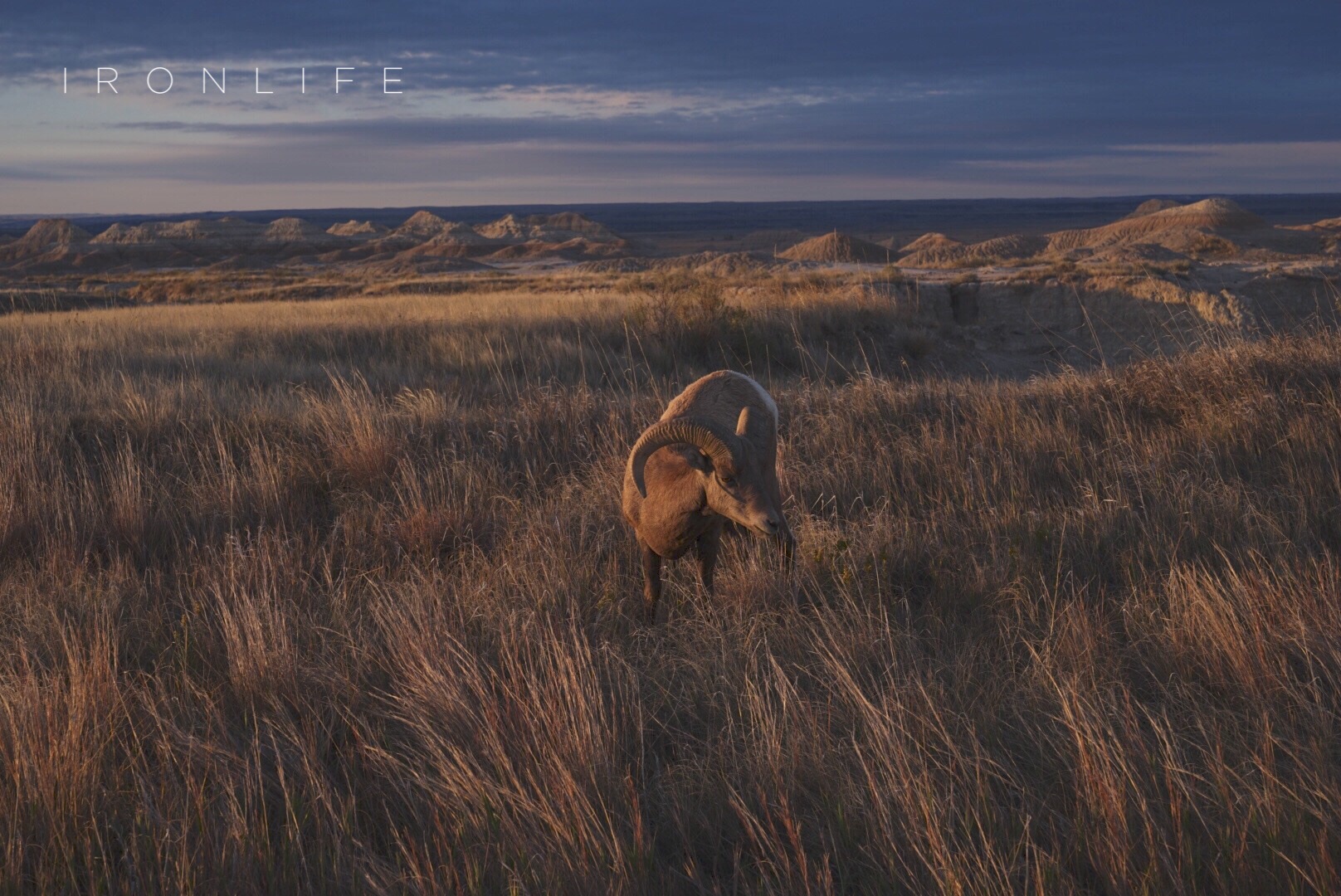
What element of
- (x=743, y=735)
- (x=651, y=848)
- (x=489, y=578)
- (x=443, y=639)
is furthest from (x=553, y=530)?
(x=651, y=848)

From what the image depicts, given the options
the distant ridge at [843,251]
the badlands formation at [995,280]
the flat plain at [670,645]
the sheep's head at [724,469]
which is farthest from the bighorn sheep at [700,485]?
the distant ridge at [843,251]

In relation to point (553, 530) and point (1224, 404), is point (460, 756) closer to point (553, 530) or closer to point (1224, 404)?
point (553, 530)

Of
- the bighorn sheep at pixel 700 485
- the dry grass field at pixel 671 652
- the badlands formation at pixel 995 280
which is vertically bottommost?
the dry grass field at pixel 671 652

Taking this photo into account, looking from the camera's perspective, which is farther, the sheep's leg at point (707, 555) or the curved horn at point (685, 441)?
the sheep's leg at point (707, 555)

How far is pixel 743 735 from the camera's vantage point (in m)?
3.39

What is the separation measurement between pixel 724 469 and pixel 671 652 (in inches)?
34.0

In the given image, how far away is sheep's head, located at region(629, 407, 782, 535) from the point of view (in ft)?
14.2

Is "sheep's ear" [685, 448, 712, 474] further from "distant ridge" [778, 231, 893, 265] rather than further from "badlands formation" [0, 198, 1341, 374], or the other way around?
"distant ridge" [778, 231, 893, 265]

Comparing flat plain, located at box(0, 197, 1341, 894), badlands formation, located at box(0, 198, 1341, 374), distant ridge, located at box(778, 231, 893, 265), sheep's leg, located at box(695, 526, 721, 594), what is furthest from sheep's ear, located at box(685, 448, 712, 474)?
distant ridge, located at box(778, 231, 893, 265)

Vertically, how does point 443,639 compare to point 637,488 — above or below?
below

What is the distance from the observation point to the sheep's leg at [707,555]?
16.2ft

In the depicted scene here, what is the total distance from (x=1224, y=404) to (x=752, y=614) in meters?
5.41

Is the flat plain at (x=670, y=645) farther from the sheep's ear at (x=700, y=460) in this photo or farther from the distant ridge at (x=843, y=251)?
the distant ridge at (x=843, y=251)

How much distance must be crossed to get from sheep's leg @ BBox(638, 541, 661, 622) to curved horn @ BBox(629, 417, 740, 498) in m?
0.44
